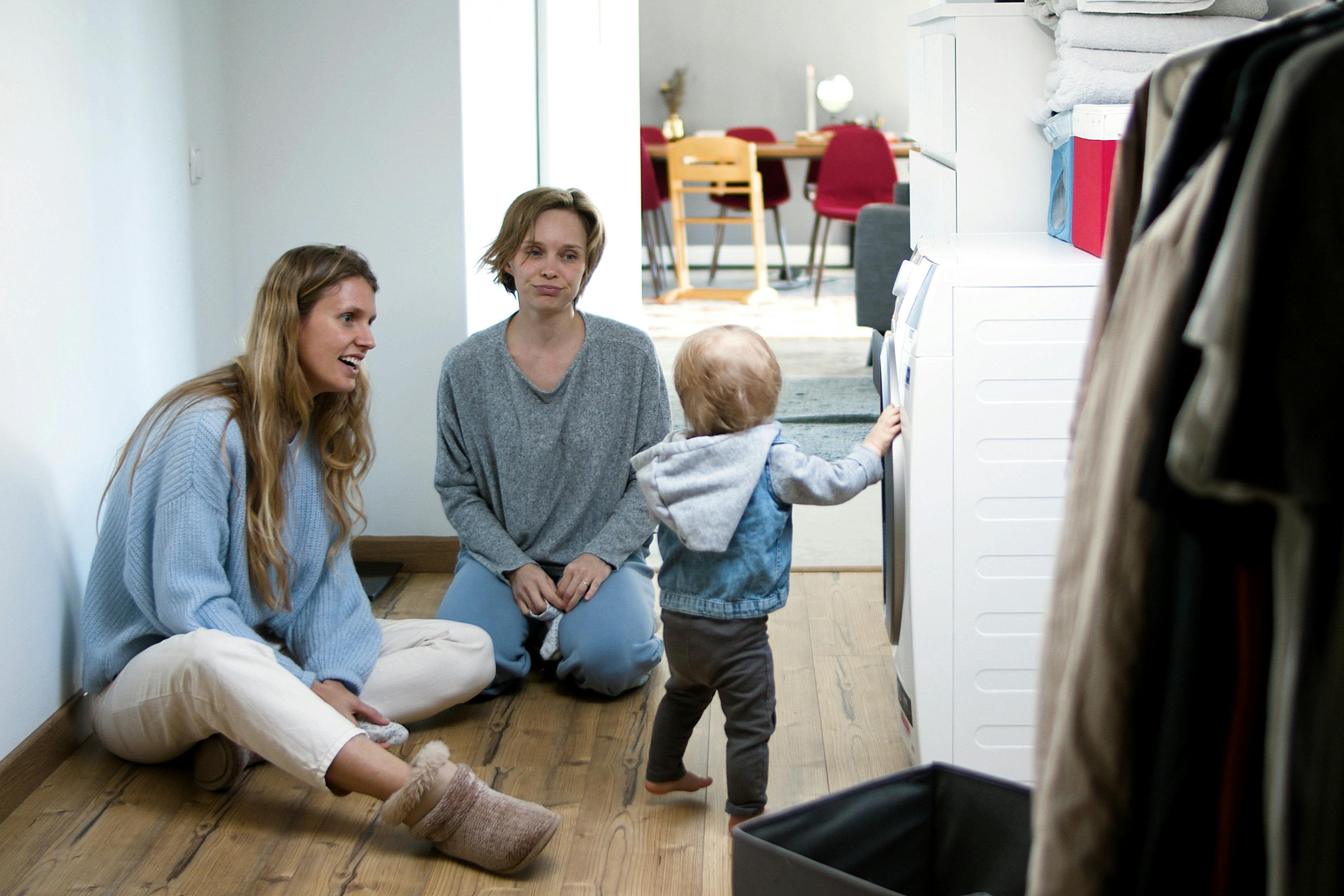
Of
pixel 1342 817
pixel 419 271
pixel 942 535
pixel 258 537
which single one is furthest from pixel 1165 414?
pixel 419 271

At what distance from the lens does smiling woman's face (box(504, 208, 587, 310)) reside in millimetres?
2297

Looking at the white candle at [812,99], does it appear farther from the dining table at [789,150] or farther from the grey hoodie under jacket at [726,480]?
the grey hoodie under jacket at [726,480]

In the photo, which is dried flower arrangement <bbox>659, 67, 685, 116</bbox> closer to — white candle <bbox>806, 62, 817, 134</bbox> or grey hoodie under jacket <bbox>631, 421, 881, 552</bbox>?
A: white candle <bbox>806, 62, 817, 134</bbox>

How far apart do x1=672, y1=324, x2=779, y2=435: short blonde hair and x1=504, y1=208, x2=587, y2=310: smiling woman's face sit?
2.00ft

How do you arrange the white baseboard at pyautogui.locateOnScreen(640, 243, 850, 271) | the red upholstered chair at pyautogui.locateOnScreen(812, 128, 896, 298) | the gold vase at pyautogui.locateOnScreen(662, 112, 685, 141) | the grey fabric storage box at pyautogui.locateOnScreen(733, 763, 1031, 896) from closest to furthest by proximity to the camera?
the grey fabric storage box at pyautogui.locateOnScreen(733, 763, 1031, 896) < the red upholstered chair at pyautogui.locateOnScreen(812, 128, 896, 298) < the gold vase at pyautogui.locateOnScreen(662, 112, 685, 141) < the white baseboard at pyautogui.locateOnScreen(640, 243, 850, 271)

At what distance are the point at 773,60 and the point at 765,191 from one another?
53.1 inches

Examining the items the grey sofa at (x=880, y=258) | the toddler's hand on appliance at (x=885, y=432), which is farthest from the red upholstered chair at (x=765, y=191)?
the toddler's hand on appliance at (x=885, y=432)

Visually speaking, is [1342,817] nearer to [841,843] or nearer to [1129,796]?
[1129,796]

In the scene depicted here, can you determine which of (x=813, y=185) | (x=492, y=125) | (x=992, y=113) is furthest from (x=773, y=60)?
(x=992, y=113)

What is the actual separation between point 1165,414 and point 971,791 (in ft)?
2.87

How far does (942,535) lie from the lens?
5.79 feet

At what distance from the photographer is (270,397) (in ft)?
6.32

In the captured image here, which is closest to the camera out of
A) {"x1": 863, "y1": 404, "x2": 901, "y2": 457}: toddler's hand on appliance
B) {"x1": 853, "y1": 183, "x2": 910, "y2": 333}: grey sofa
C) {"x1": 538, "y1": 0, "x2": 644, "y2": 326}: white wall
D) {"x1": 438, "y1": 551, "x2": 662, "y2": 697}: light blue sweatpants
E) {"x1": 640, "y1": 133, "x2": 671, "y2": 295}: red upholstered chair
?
{"x1": 863, "y1": 404, "x2": 901, "y2": 457}: toddler's hand on appliance

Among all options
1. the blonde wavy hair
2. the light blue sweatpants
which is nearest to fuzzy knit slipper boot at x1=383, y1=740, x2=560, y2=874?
the blonde wavy hair
